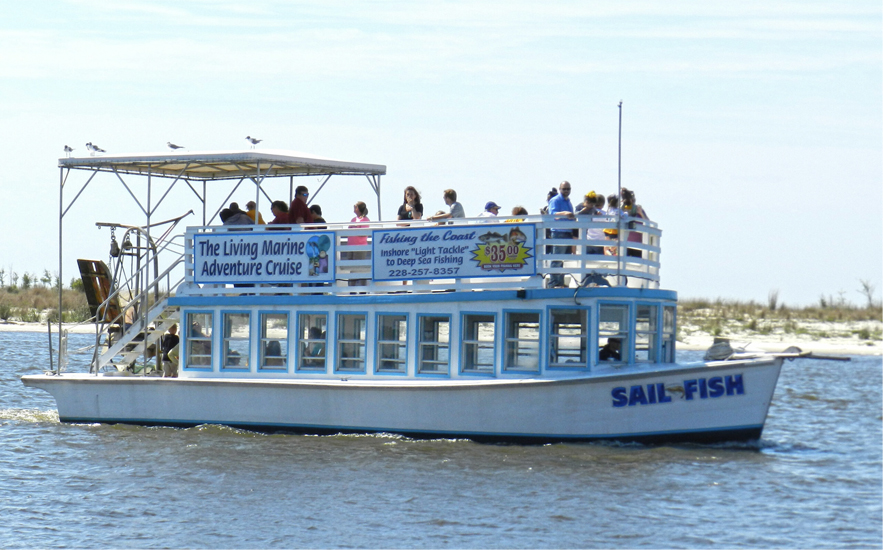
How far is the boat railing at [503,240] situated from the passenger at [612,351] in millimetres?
851

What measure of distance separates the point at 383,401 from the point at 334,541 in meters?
5.03

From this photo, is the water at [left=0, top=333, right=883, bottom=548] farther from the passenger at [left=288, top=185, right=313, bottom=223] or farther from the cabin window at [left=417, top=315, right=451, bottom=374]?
the passenger at [left=288, top=185, right=313, bottom=223]

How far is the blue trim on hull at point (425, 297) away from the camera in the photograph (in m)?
16.2

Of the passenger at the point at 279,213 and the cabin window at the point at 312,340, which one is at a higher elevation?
the passenger at the point at 279,213

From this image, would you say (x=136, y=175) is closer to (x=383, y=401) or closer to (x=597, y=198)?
(x=383, y=401)

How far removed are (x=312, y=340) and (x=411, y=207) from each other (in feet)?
8.64

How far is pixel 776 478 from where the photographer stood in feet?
48.3

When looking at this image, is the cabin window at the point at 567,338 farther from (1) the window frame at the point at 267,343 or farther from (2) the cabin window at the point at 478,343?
(1) the window frame at the point at 267,343

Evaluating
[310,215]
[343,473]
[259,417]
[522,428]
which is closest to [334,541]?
[343,473]

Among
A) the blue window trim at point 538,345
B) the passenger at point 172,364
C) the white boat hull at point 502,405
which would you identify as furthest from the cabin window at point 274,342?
the blue window trim at point 538,345

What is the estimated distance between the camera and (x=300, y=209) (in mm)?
18562

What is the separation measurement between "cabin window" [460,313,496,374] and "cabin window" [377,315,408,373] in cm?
105

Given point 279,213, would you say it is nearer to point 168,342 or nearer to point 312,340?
point 312,340

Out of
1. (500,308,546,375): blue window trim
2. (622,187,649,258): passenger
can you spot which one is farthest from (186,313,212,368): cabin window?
(622,187,649,258): passenger
